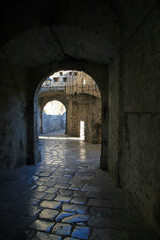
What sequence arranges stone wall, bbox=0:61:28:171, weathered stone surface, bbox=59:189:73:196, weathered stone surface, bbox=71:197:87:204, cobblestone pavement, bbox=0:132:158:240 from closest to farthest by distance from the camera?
1. cobblestone pavement, bbox=0:132:158:240
2. weathered stone surface, bbox=71:197:87:204
3. weathered stone surface, bbox=59:189:73:196
4. stone wall, bbox=0:61:28:171

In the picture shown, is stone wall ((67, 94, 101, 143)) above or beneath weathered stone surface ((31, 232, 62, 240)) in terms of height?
above

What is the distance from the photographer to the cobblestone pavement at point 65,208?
2.30 metres

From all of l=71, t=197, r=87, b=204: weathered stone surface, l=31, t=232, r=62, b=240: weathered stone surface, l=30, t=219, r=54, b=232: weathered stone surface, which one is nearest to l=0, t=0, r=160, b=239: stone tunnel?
l=71, t=197, r=87, b=204: weathered stone surface

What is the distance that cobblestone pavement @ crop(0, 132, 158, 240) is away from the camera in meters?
2.30

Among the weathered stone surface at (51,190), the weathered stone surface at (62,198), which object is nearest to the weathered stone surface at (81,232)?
the weathered stone surface at (62,198)

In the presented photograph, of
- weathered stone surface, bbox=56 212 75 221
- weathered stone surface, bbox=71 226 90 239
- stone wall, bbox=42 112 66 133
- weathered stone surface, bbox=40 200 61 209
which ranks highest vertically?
stone wall, bbox=42 112 66 133

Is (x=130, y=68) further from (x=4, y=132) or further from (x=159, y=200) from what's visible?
(x=4, y=132)

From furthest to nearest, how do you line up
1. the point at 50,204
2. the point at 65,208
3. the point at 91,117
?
the point at 91,117 → the point at 50,204 → the point at 65,208

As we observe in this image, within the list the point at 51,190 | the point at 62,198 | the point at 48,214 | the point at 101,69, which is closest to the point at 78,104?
the point at 101,69

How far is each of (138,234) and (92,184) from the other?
1.81 metres

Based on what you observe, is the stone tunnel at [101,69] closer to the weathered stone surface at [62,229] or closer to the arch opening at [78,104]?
the arch opening at [78,104]

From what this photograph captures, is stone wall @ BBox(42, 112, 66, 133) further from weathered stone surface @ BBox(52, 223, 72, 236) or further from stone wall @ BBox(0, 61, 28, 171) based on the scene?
weathered stone surface @ BBox(52, 223, 72, 236)

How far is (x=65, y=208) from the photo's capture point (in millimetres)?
2928

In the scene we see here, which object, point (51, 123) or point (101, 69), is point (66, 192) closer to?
point (101, 69)
